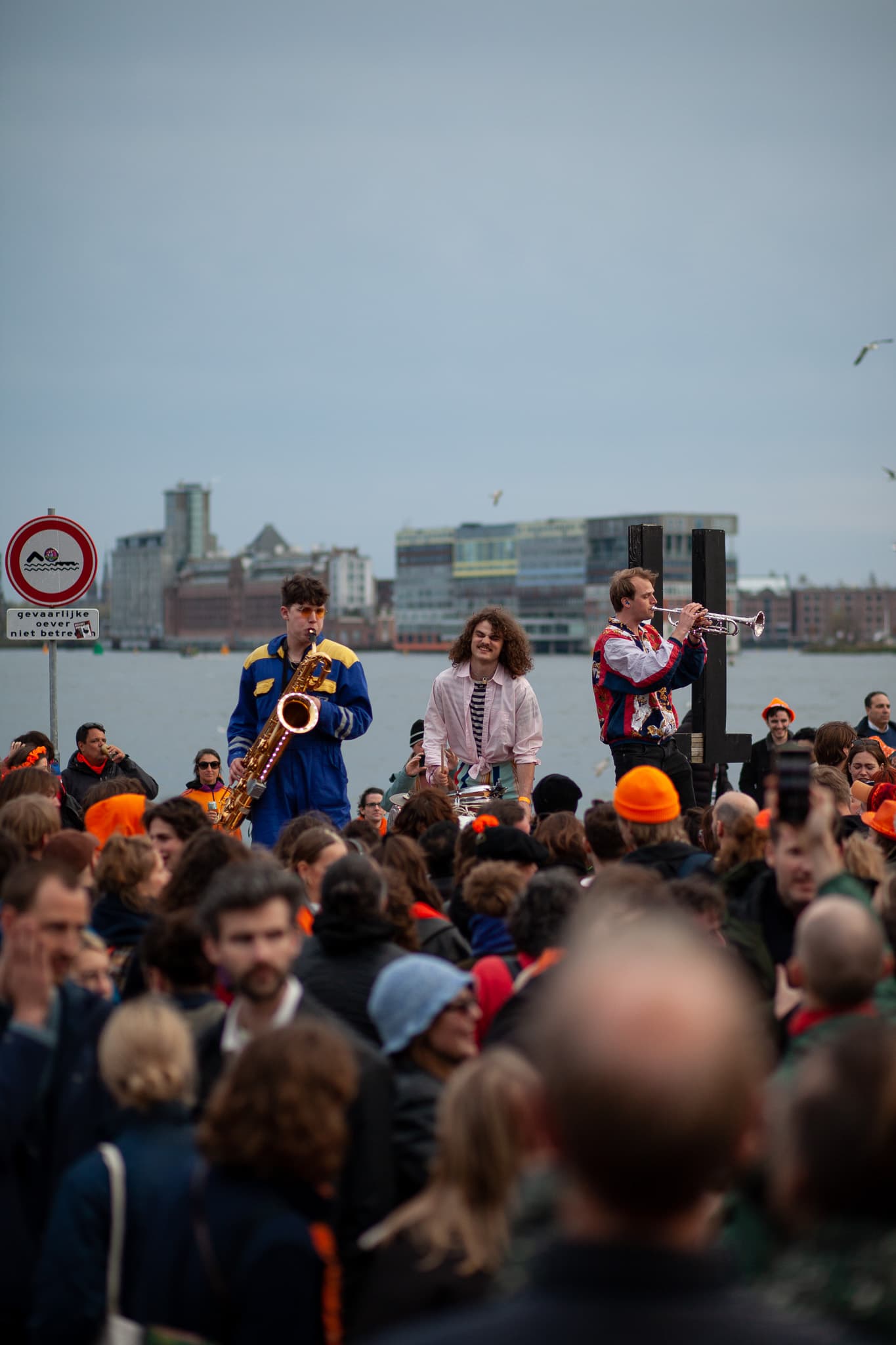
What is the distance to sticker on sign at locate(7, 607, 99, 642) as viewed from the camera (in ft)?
Result: 30.5

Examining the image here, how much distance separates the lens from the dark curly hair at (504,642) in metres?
8.30

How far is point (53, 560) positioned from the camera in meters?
9.48

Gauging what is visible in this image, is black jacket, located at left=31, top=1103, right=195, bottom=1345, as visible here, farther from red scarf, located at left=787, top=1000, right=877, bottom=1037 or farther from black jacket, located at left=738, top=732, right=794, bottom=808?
black jacket, located at left=738, top=732, right=794, bottom=808

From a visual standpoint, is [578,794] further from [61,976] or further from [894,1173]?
[894,1173]

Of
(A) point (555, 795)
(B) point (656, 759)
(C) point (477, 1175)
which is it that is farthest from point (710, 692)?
(C) point (477, 1175)

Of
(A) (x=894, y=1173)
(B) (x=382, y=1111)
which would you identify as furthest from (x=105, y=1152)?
(A) (x=894, y=1173)

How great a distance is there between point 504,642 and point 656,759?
118 cm

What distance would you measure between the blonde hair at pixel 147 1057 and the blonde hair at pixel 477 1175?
23.8 inches

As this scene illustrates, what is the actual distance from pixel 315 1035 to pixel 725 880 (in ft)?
8.15

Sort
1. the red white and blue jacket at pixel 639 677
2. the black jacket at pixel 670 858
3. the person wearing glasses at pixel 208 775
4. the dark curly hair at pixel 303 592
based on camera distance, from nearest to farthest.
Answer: the black jacket at pixel 670 858
the dark curly hair at pixel 303 592
the red white and blue jacket at pixel 639 677
the person wearing glasses at pixel 208 775

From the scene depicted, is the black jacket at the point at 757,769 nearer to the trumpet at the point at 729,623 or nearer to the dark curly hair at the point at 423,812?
the trumpet at the point at 729,623

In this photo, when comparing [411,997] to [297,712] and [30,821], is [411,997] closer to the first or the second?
[30,821]

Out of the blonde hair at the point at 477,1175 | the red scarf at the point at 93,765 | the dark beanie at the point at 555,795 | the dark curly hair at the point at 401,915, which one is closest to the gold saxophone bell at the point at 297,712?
the dark beanie at the point at 555,795

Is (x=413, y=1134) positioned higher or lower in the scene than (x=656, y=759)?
lower
